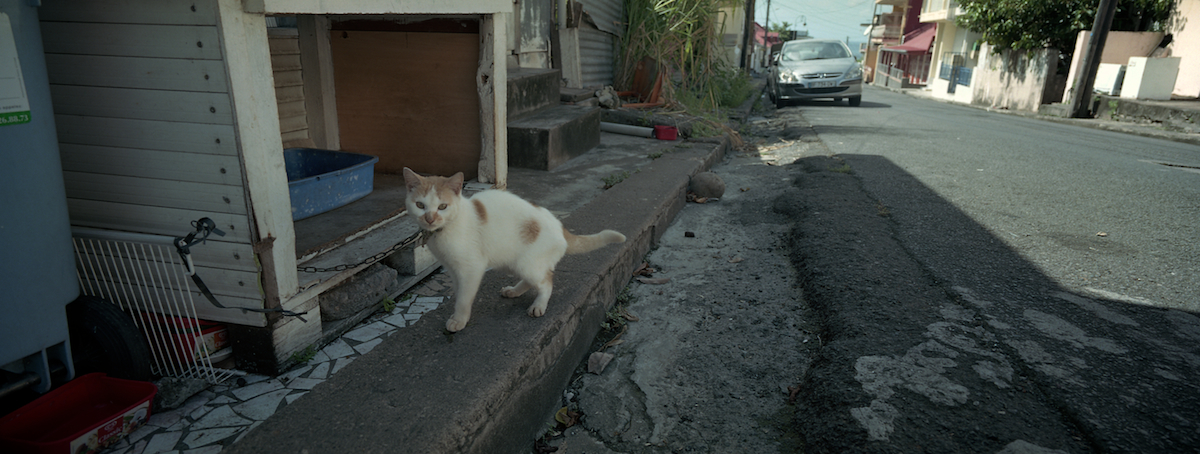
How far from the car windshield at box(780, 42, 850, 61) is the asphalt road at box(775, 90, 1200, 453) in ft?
27.9

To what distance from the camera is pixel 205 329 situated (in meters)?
2.37

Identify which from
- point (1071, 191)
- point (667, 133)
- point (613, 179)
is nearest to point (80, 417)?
point (613, 179)

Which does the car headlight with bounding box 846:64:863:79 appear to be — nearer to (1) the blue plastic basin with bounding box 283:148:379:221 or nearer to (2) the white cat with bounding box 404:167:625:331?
(1) the blue plastic basin with bounding box 283:148:379:221

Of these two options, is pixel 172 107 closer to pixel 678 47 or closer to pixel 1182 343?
pixel 1182 343

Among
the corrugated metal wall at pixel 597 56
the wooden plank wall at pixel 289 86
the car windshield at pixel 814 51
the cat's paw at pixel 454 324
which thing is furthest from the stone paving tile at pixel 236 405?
the car windshield at pixel 814 51

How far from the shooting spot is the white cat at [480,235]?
2.16 m

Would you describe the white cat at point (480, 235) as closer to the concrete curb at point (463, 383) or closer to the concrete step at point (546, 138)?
the concrete curb at point (463, 383)

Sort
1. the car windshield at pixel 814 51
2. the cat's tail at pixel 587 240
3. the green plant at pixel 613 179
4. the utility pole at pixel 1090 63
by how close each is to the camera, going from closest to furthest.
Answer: the cat's tail at pixel 587 240 < the green plant at pixel 613 179 < the utility pole at pixel 1090 63 < the car windshield at pixel 814 51

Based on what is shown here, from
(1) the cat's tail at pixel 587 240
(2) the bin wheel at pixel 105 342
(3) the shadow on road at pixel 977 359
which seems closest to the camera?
(3) the shadow on road at pixel 977 359

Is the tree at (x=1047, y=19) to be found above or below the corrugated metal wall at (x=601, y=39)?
above

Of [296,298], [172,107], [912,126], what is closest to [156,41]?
[172,107]

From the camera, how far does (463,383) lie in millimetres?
1971

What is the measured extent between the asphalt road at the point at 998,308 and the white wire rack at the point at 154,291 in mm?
2282

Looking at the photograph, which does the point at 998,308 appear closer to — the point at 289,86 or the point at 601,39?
the point at 289,86
